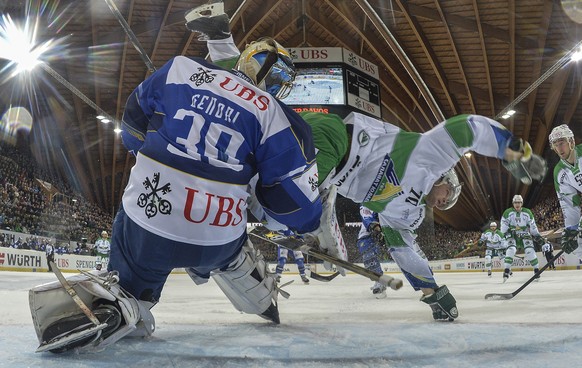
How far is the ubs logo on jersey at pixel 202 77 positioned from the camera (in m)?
1.49

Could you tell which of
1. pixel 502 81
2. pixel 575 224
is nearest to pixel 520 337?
pixel 575 224

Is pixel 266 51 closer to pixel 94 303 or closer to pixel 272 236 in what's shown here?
pixel 272 236

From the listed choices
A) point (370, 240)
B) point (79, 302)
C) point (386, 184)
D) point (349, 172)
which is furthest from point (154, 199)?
point (370, 240)

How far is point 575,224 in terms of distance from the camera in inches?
201

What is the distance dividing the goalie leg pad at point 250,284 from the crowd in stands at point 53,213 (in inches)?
432

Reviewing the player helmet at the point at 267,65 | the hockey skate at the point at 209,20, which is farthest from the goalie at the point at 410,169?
the player helmet at the point at 267,65

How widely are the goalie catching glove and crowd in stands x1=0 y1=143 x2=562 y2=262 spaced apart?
11.8 metres

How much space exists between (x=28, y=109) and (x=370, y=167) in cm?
1912

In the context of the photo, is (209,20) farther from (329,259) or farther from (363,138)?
(329,259)

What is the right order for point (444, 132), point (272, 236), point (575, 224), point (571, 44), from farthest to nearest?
point (571, 44) → point (575, 224) → point (444, 132) → point (272, 236)

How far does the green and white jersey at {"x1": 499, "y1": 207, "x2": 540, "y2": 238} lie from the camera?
9117mm

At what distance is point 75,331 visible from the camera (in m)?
1.30

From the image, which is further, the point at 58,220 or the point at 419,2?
the point at 58,220

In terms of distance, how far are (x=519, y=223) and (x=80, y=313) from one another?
9472 millimetres
